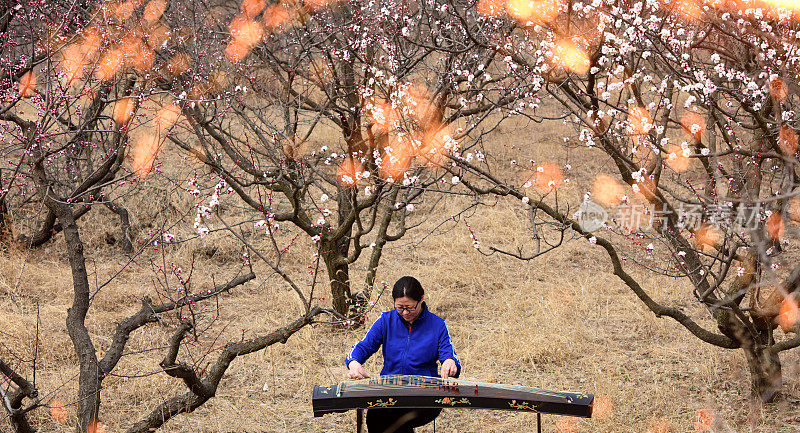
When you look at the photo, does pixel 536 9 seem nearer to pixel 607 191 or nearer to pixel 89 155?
pixel 607 191

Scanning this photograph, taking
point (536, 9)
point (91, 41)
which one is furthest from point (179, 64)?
point (536, 9)

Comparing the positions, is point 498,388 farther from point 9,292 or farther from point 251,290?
point 9,292

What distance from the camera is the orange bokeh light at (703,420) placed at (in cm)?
469

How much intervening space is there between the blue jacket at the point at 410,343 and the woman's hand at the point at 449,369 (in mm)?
118

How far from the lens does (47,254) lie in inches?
354

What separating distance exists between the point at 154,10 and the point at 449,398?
7.14m

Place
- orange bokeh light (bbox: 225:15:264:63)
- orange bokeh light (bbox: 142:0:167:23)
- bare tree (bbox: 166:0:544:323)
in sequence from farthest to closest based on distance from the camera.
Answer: orange bokeh light (bbox: 142:0:167:23) → orange bokeh light (bbox: 225:15:264:63) → bare tree (bbox: 166:0:544:323)

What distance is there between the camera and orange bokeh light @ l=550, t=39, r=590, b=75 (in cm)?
570

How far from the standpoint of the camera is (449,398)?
3.48 meters

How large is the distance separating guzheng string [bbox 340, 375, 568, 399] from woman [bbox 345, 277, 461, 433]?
0.07 m

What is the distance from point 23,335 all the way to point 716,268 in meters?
7.15

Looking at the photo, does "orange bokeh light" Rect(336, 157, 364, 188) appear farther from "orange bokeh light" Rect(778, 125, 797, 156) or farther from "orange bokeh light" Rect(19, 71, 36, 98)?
"orange bokeh light" Rect(778, 125, 797, 156)

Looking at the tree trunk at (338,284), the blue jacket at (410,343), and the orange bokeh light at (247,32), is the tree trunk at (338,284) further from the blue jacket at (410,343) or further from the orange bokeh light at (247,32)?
the blue jacket at (410,343)

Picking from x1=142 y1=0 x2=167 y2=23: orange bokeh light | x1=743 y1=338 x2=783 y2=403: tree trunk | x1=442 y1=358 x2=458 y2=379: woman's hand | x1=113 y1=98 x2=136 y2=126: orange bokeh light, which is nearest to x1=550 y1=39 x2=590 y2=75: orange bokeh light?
x1=743 y1=338 x2=783 y2=403: tree trunk
